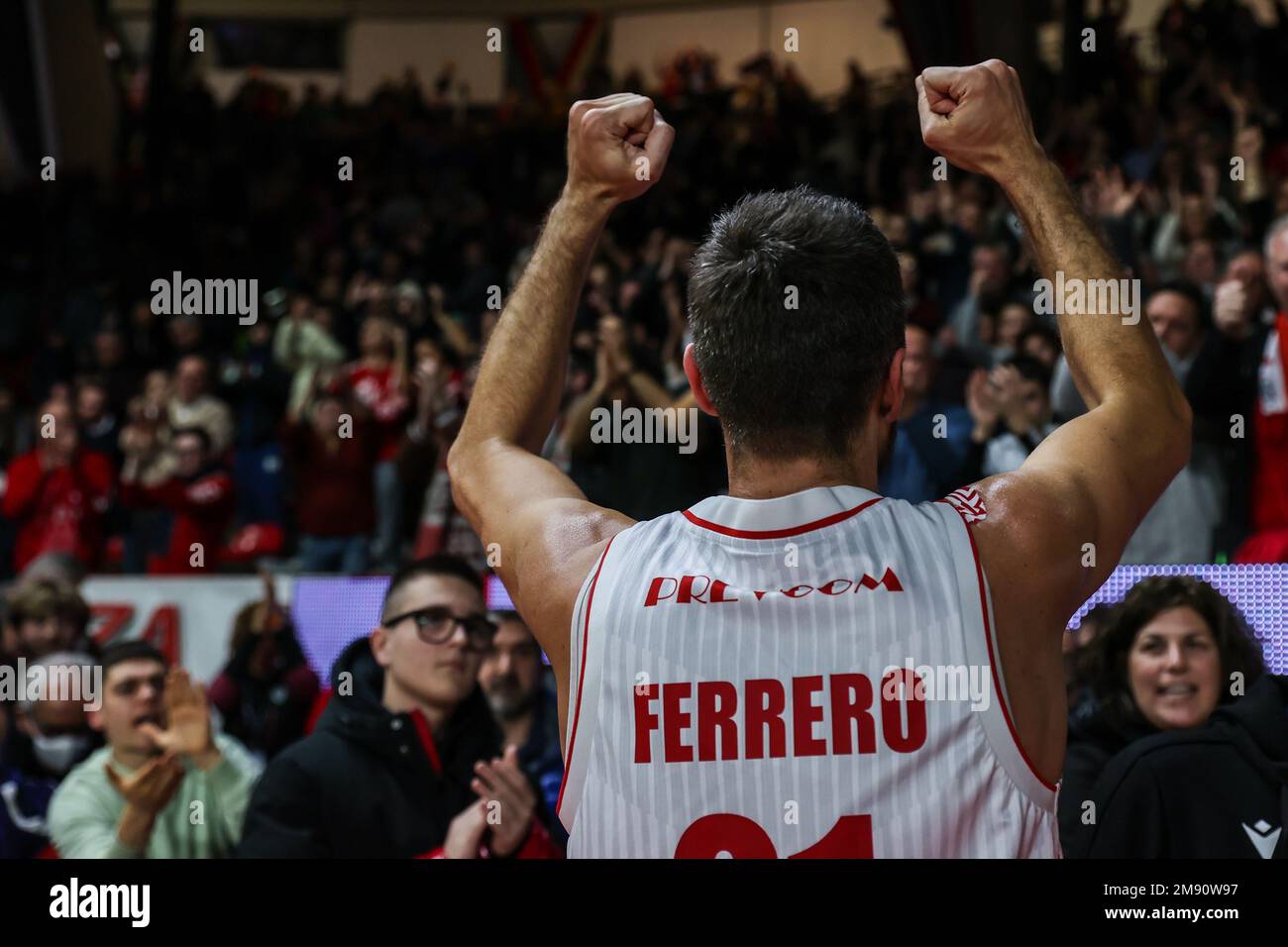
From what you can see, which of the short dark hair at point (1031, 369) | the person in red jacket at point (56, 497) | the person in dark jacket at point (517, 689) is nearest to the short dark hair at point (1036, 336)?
the short dark hair at point (1031, 369)

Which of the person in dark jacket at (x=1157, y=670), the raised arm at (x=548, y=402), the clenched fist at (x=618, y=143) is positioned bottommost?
the person in dark jacket at (x=1157, y=670)

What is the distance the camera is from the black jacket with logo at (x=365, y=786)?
3.98m

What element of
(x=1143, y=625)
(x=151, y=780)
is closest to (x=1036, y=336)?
(x=1143, y=625)

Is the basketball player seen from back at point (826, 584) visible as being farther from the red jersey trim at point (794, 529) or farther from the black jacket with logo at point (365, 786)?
the black jacket with logo at point (365, 786)

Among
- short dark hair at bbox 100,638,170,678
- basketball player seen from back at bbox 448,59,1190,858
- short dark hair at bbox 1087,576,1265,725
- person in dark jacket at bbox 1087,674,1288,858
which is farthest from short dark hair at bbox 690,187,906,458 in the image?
short dark hair at bbox 100,638,170,678

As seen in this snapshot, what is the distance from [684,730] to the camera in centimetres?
186

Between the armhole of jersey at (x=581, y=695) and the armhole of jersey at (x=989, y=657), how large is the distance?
461mm

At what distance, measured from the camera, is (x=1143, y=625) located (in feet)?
11.7

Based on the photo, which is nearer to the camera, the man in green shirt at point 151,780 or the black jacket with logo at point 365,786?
the black jacket with logo at point 365,786

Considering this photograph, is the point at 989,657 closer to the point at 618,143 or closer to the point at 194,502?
the point at 618,143

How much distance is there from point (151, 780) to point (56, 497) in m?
5.73

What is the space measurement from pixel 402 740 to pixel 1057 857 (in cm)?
261
